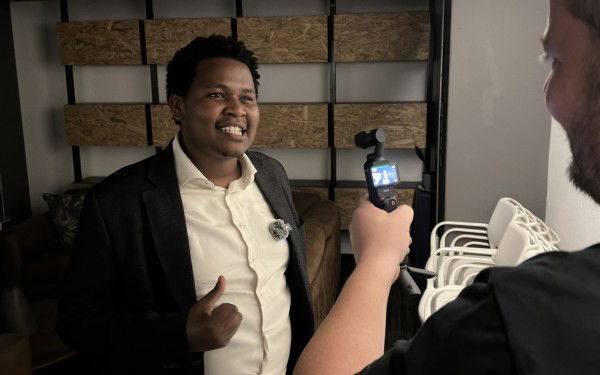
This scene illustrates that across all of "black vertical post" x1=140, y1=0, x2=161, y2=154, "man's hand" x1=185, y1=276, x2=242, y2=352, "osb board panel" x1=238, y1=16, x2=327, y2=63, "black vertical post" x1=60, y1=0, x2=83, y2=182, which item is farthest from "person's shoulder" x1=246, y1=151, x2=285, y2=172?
"black vertical post" x1=60, y1=0, x2=83, y2=182

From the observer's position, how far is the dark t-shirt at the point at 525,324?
0.37 meters

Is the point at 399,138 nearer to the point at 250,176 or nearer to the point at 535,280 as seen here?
the point at 250,176

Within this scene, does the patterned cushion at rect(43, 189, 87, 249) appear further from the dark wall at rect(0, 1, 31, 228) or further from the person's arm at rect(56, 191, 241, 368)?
the person's arm at rect(56, 191, 241, 368)

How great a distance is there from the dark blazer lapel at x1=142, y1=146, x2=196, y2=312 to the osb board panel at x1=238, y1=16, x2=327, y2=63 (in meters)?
2.84

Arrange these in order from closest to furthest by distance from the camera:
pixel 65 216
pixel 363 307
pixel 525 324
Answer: pixel 525 324 → pixel 363 307 → pixel 65 216

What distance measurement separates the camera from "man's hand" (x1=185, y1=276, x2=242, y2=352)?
1.07 meters

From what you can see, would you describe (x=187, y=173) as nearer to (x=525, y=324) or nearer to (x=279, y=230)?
(x=279, y=230)

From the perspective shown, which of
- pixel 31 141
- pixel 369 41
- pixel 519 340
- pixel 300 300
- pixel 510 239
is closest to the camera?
pixel 519 340

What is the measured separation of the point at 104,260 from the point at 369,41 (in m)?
3.13

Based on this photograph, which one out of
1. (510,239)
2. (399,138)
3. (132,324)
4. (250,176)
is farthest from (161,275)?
(399,138)

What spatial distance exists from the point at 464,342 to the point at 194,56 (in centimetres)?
119

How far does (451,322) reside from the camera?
1.35 feet

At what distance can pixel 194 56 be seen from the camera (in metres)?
1.38

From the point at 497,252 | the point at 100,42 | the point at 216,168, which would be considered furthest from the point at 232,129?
the point at 100,42
